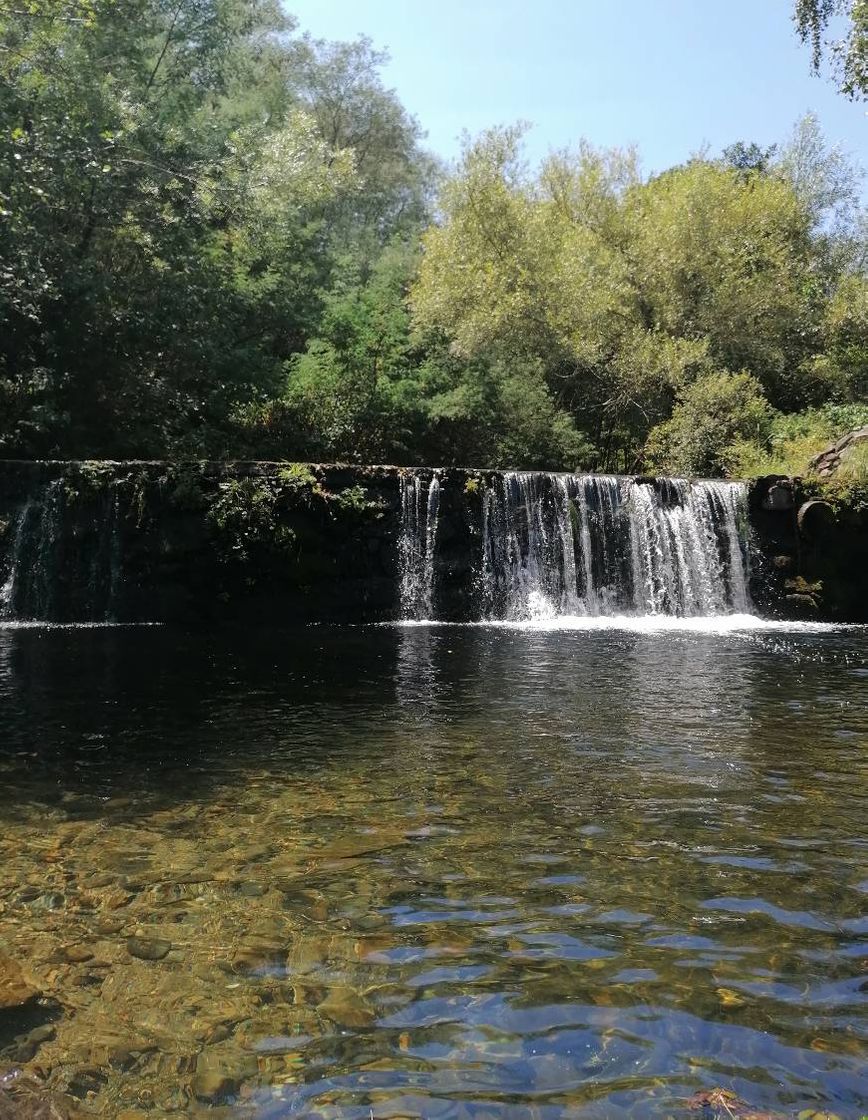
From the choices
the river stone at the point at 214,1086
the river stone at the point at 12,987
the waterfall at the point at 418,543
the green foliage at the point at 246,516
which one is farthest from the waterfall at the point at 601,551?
the river stone at the point at 214,1086

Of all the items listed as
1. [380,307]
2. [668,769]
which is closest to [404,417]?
[380,307]

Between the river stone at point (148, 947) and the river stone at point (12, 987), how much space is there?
15.2 inches

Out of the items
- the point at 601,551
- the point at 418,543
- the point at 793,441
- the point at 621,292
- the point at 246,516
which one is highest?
the point at 621,292

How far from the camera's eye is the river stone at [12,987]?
2.96m

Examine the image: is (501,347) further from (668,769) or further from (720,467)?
(668,769)

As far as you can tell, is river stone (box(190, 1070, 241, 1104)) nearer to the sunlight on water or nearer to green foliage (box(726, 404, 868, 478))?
the sunlight on water

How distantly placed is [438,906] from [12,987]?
1.67 m

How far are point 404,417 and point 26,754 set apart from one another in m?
17.3

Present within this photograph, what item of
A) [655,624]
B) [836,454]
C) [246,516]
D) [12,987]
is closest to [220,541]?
[246,516]

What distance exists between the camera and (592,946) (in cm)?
336

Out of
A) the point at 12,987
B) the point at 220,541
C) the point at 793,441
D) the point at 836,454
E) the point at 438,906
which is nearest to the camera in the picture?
the point at 12,987

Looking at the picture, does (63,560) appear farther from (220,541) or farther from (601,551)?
(601,551)

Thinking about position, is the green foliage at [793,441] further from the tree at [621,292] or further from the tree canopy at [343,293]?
the tree at [621,292]

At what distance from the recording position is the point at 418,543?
16.1 meters
